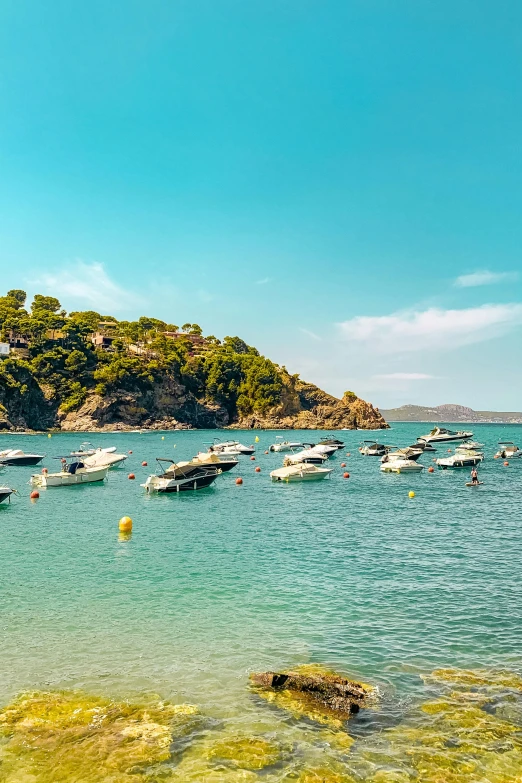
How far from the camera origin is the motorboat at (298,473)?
54.5 metres

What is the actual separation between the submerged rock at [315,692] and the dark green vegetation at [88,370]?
139 m

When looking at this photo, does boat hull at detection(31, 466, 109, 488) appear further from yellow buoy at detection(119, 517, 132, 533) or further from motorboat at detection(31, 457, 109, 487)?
yellow buoy at detection(119, 517, 132, 533)

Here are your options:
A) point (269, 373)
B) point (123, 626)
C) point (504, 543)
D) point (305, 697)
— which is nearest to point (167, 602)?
point (123, 626)

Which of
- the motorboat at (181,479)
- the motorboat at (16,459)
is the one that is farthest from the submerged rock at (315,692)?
the motorboat at (16,459)

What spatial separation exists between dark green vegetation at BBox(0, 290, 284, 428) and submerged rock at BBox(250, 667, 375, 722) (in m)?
139

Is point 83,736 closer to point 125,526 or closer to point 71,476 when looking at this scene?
point 125,526

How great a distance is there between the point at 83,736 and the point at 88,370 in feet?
522

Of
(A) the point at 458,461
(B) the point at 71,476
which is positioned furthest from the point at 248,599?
(A) the point at 458,461

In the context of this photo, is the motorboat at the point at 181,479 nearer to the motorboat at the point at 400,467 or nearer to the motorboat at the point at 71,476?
the motorboat at the point at 71,476

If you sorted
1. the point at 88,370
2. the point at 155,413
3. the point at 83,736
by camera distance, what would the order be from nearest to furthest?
the point at 83,736 < the point at 88,370 < the point at 155,413

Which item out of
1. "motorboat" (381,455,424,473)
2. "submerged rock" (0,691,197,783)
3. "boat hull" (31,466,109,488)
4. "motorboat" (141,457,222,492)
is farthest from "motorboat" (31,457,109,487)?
"submerged rock" (0,691,197,783)

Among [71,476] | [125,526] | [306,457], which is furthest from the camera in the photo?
[306,457]

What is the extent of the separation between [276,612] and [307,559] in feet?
24.0

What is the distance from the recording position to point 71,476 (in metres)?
49.5
